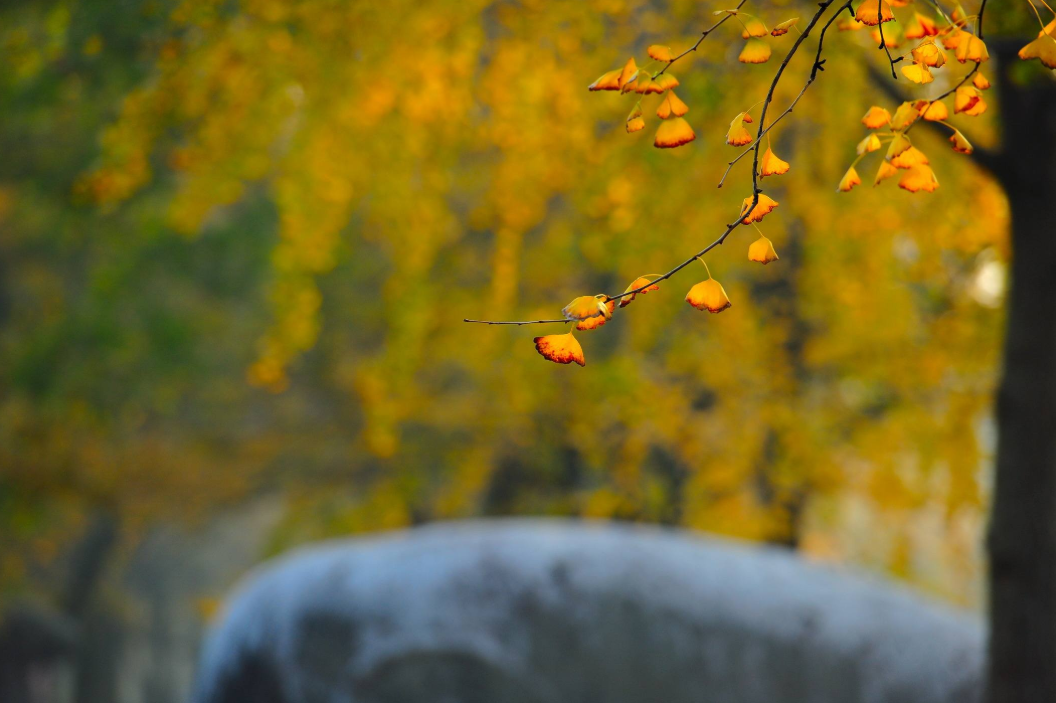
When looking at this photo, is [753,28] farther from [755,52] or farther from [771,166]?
[771,166]

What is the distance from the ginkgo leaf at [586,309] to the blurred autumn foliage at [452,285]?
7.09 ft

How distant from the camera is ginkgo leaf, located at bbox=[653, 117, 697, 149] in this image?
130cm

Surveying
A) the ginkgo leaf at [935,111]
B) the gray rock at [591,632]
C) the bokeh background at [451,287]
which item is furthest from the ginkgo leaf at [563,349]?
the gray rock at [591,632]

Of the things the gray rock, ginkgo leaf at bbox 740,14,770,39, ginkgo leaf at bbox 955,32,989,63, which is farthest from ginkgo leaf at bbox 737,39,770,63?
the gray rock

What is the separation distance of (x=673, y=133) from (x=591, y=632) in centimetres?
319

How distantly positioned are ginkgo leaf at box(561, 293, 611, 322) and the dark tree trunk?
2.52m

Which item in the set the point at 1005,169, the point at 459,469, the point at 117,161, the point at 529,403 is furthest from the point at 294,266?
the point at 459,469

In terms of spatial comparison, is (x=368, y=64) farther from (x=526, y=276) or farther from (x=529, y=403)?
(x=526, y=276)

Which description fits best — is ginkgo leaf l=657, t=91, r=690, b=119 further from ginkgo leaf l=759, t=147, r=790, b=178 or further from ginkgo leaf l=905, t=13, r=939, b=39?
ginkgo leaf l=905, t=13, r=939, b=39

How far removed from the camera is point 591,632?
4.17 meters

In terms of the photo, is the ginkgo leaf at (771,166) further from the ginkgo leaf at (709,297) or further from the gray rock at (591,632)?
the gray rock at (591,632)

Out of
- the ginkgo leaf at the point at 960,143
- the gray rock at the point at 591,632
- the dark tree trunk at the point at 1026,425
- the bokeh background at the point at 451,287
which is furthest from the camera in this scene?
the gray rock at the point at 591,632

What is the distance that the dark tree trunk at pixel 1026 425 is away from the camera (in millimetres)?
3158

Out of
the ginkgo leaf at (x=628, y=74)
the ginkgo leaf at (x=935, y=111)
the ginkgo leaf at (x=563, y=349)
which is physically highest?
the ginkgo leaf at (x=628, y=74)
